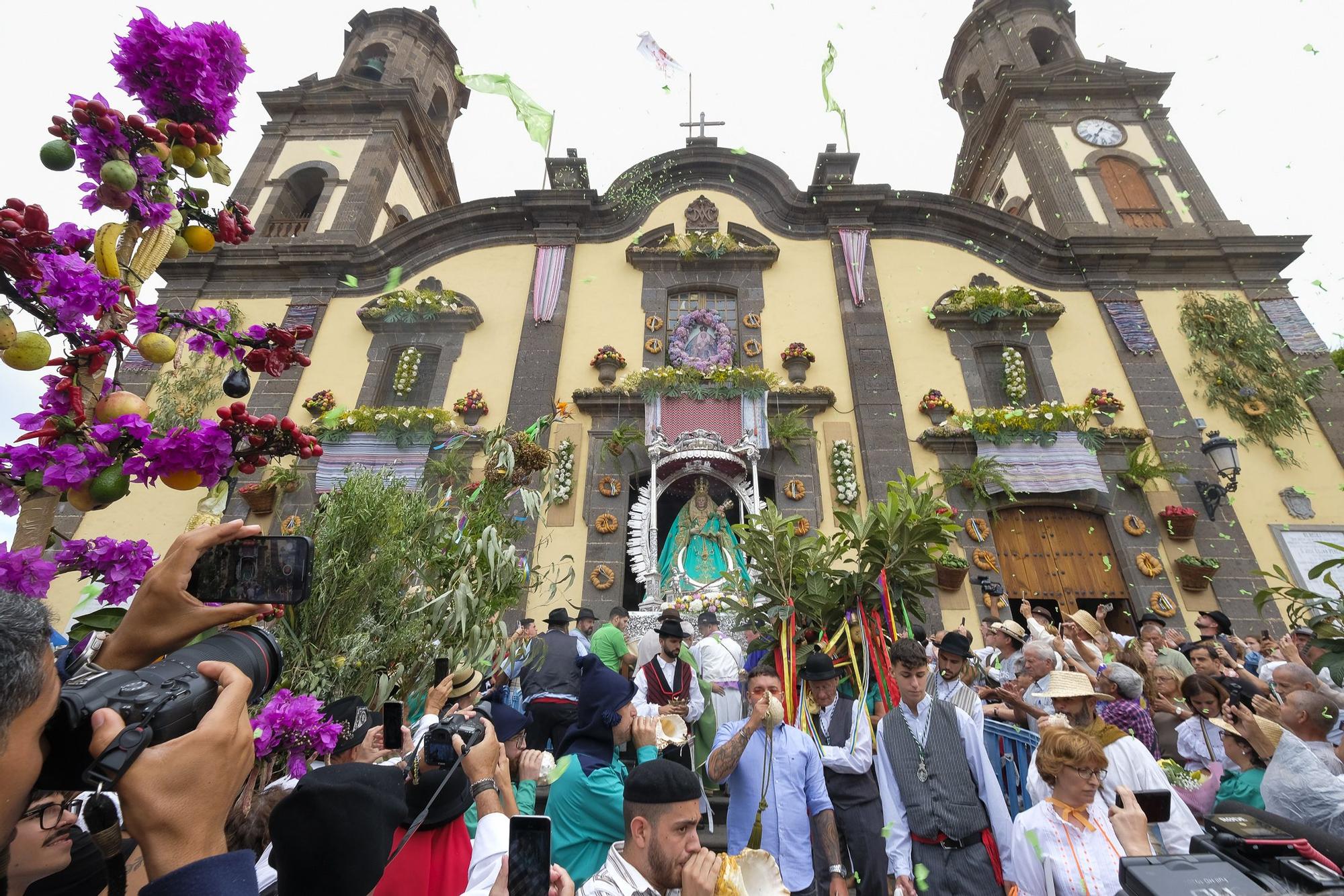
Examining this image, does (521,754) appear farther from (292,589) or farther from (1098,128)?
(1098,128)

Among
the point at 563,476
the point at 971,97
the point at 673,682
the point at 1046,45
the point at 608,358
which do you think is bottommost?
the point at 673,682

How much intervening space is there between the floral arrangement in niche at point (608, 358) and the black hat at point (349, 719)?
9.94 m

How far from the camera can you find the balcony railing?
15141 mm

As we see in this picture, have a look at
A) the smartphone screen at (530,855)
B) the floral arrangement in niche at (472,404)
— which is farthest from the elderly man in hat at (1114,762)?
the floral arrangement in niche at (472,404)

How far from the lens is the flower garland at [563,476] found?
11297mm

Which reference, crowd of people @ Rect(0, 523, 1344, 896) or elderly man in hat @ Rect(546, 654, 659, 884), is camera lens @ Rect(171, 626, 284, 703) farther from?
elderly man in hat @ Rect(546, 654, 659, 884)

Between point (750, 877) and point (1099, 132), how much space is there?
63.4 ft

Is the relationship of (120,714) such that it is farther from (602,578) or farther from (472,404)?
(472,404)

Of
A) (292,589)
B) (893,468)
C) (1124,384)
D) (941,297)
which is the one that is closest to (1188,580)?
(1124,384)

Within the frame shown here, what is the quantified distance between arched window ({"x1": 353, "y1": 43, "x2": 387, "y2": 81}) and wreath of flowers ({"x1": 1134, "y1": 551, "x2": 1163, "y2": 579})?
70.1 ft

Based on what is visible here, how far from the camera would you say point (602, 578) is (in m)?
10.7

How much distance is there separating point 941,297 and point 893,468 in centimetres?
442

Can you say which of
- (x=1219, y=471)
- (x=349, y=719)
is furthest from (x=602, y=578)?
(x=1219, y=471)

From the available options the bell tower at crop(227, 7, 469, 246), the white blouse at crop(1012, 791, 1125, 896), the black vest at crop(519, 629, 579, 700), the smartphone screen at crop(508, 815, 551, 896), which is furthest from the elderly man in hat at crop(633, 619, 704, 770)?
the bell tower at crop(227, 7, 469, 246)
